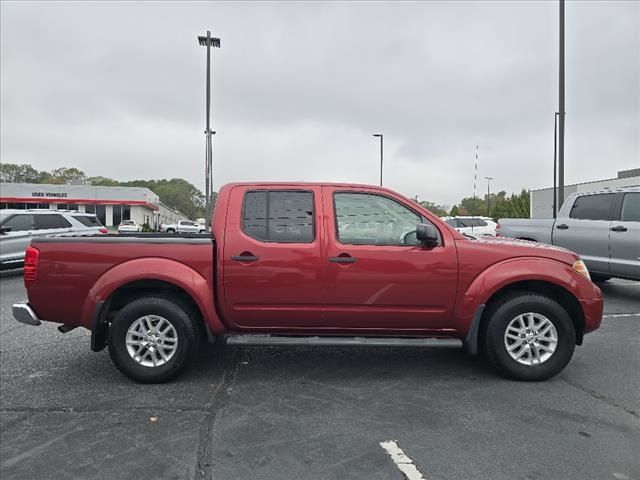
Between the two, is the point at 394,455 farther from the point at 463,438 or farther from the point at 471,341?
the point at 471,341

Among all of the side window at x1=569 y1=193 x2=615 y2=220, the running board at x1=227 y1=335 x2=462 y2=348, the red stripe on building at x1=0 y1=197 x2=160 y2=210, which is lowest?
the running board at x1=227 y1=335 x2=462 y2=348

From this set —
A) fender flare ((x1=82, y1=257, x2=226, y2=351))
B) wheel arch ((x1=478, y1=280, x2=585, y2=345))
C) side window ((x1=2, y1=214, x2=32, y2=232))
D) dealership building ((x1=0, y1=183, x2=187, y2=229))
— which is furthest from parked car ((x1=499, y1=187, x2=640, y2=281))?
dealership building ((x1=0, y1=183, x2=187, y2=229))

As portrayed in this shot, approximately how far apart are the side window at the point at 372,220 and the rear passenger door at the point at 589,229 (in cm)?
533

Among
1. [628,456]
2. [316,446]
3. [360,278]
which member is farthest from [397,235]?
[628,456]

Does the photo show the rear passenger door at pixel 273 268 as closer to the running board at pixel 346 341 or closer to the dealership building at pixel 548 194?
the running board at pixel 346 341

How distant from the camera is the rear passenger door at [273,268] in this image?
159 inches

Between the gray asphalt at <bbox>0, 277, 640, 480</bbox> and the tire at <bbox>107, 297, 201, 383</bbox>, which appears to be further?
the tire at <bbox>107, 297, 201, 383</bbox>

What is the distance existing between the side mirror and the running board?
0.89 meters

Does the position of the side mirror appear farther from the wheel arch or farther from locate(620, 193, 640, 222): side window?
locate(620, 193, 640, 222): side window

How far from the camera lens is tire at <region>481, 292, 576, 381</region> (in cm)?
406

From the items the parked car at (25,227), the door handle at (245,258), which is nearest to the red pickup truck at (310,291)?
the door handle at (245,258)

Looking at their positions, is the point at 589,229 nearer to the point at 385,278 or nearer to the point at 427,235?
the point at 427,235

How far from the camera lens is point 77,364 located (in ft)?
15.1

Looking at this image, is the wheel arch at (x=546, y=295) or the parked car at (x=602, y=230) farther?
the parked car at (x=602, y=230)
